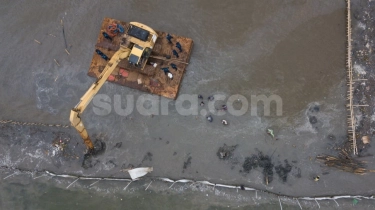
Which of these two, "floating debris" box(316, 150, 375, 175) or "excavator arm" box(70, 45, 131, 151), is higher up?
"excavator arm" box(70, 45, 131, 151)

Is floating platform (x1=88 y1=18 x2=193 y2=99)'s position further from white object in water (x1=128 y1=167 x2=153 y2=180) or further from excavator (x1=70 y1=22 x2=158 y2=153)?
white object in water (x1=128 y1=167 x2=153 y2=180)

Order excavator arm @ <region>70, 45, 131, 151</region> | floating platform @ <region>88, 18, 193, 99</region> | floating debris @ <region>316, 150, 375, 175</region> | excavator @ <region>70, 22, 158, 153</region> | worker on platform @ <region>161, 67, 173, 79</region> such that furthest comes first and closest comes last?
floating platform @ <region>88, 18, 193, 99</region> → worker on platform @ <region>161, 67, 173, 79</region> → floating debris @ <region>316, 150, 375, 175</region> → excavator @ <region>70, 22, 158, 153</region> → excavator arm @ <region>70, 45, 131, 151</region>

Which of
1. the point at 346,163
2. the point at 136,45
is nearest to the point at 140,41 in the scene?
the point at 136,45

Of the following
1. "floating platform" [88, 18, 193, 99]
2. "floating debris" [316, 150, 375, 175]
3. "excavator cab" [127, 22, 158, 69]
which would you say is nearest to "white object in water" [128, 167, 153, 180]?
"floating platform" [88, 18, 193, 99]

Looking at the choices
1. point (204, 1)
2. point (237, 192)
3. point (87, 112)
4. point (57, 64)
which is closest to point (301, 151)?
point (237, 192)

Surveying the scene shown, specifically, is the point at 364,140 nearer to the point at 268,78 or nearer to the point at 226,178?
the point at 268,78

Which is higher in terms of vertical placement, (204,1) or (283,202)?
(204,1)

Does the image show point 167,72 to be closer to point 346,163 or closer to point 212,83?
point 212,83

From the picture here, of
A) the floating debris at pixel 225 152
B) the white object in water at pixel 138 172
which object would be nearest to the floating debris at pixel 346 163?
the floating debris at pixel 225 152
